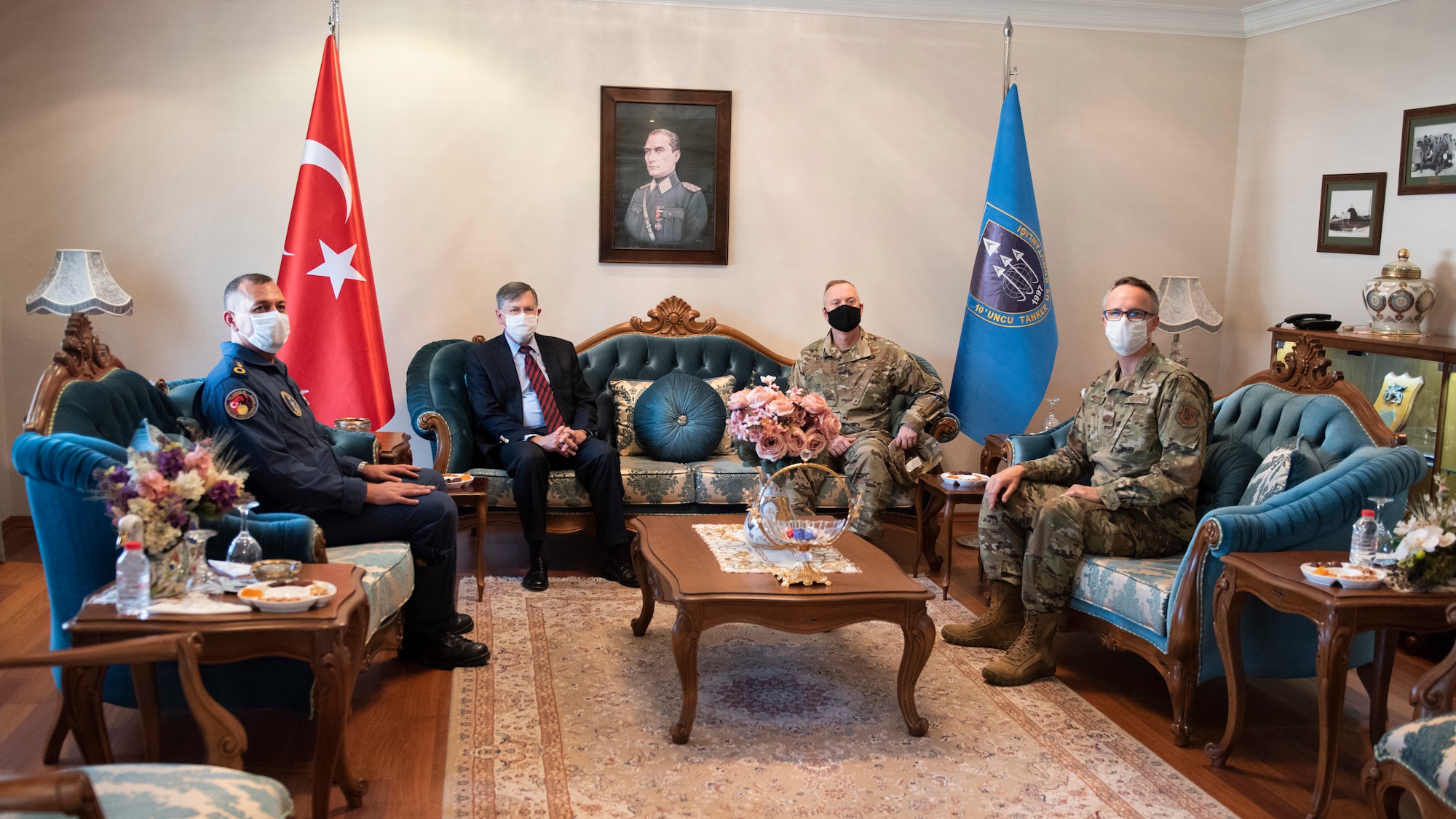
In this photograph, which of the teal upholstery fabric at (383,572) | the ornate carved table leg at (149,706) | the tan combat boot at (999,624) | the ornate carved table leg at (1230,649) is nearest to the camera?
the ornate carved table leg at (149,706)

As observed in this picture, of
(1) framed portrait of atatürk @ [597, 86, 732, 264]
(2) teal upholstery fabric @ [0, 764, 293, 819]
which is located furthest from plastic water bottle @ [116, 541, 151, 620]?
(1) framed portrait of atatürk @ [597, 86, 732, 264]

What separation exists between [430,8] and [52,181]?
2.13 meters

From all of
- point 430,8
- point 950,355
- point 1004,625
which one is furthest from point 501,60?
point 1004,625

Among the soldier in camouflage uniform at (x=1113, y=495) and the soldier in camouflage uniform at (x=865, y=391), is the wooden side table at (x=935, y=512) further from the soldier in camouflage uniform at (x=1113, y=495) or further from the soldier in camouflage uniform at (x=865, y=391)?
the soldier in camouflage uniform at (x=1113, y=495)

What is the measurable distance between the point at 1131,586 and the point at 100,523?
3.13 metres

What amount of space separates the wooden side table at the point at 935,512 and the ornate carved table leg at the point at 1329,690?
6.12 feet

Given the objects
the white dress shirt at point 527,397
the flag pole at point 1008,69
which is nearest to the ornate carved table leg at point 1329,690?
the white dress shirt at point 527,397

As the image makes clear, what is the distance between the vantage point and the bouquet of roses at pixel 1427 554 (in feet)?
9.11

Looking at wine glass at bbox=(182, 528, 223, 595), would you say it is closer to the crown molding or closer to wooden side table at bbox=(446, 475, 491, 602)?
wooden side table at bbox=(446, 475, 491, 602)

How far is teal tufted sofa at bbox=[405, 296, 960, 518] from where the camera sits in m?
5.09

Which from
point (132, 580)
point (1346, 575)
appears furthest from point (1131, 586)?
point (132, 580)

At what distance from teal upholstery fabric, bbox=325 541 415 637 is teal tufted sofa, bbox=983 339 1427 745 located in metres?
2.39

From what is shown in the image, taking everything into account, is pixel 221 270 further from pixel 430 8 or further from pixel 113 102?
pixel 430 8

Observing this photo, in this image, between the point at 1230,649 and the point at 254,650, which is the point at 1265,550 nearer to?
the point at 1230,649
